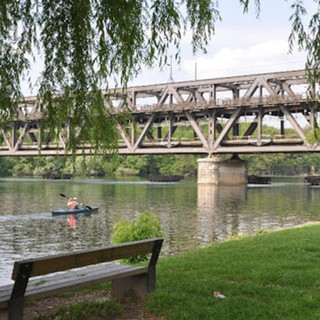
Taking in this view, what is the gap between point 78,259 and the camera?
6828 millimetres

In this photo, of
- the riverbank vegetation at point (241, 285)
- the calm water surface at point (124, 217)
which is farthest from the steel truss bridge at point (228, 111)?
the riverbank vegetation at point (241, 285)

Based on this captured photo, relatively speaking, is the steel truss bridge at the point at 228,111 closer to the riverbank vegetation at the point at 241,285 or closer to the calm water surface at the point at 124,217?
the calm water surface at the point at 124,217

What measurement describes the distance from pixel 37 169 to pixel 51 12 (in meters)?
123

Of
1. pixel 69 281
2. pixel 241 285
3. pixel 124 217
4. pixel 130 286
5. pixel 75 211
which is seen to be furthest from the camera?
pixel 75 211

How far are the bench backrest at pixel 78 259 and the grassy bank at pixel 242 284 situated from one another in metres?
0.86

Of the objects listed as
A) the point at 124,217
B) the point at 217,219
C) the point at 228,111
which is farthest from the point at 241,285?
the point at 228,111

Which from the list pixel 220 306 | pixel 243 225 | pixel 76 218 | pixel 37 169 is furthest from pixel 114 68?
pixel 37 169

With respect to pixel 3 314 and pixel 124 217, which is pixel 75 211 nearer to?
pixel 124 217

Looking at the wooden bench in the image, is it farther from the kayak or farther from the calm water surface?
the kayak

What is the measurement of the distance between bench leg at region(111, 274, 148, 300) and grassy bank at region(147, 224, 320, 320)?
207 mm

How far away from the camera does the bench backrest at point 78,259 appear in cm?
621

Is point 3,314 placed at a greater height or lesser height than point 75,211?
greater

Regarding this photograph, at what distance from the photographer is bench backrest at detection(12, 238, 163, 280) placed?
20.4ft

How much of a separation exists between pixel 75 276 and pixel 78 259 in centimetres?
74
